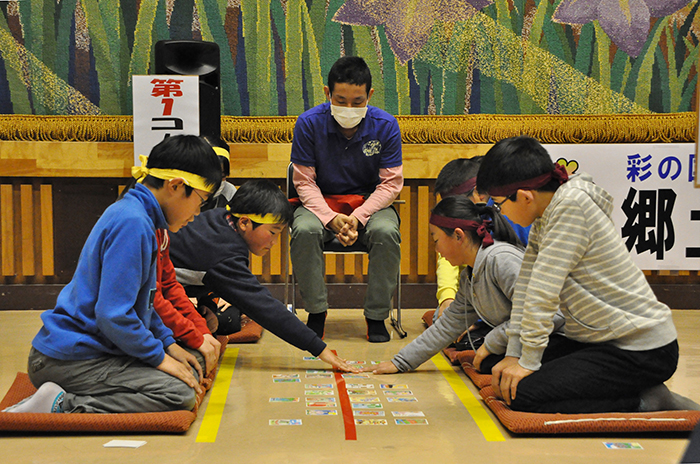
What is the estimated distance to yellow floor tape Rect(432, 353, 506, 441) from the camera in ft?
6.34

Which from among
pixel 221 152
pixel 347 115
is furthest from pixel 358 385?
pixel 221 152

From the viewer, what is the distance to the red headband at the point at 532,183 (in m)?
1.99

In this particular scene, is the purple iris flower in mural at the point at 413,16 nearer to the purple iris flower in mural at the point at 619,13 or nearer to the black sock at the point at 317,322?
the purple iris flower in mural at the point at 619,13

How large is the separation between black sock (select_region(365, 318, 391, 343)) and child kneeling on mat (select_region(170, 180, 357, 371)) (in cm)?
60

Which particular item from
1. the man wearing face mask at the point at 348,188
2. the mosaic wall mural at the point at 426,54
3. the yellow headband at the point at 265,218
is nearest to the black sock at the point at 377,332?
the man wearing face mask at the point at 348,188

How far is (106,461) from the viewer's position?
1669mm

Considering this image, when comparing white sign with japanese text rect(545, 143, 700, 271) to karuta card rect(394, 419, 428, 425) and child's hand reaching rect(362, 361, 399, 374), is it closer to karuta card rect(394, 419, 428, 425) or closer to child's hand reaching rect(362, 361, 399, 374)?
child's hand reaching rect(362, 361, 399, 374)

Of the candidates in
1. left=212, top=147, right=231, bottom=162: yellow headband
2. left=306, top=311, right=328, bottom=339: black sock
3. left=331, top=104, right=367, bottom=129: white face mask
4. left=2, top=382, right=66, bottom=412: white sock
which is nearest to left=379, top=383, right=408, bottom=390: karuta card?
left=306, top=311, right=328, bottom=339: black sock

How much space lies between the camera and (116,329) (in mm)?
1853

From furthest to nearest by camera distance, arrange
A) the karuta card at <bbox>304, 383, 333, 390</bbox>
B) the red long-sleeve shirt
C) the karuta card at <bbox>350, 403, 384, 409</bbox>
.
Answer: the karuta card at <bbox>304, 383, 333, 390</bbox>
the red long-sleeve shirt
the karuta card at <bbox>350, 403, 384, 409</bbox>

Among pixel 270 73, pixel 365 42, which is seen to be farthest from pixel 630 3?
pixel 270 73

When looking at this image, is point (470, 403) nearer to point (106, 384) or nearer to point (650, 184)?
point (106, 384)

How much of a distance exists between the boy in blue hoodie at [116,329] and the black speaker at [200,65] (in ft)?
6.08

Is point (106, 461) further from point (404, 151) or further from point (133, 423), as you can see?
point (404, 151)
